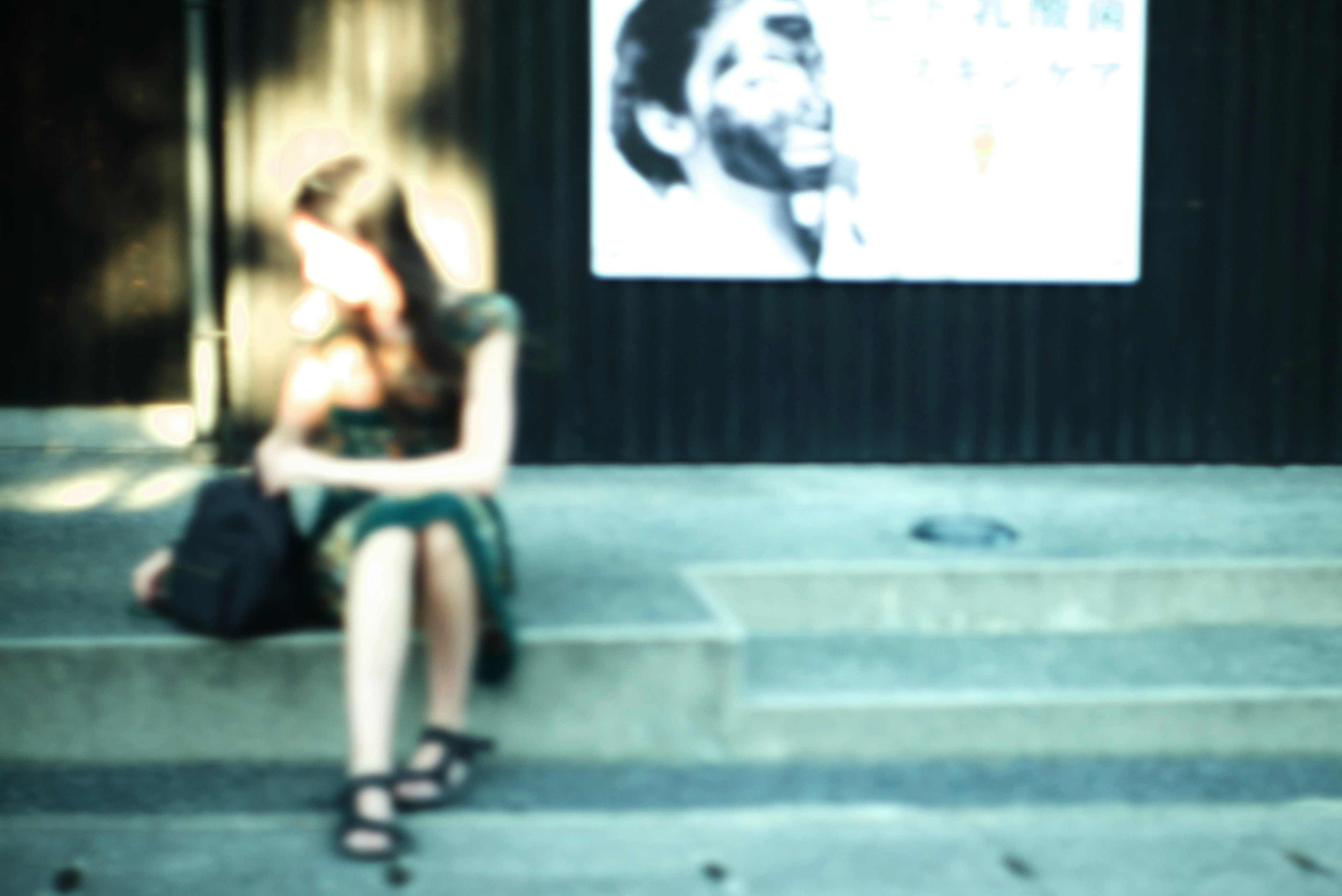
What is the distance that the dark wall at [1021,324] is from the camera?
6.41 m

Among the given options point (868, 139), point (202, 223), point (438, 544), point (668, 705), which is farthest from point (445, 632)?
point (868, 139)

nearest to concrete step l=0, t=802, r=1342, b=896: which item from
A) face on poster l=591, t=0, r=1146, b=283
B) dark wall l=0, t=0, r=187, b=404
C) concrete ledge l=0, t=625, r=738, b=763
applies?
concrete ledge l=0, t=625, r=738, b=763

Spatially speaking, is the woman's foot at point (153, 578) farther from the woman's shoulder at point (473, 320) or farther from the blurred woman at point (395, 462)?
the woman's shoulder at point (473, 320)

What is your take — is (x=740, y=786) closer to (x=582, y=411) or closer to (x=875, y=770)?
(x=875, y=770)

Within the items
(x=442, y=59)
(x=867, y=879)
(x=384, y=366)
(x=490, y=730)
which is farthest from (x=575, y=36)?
(x=867, y=879)

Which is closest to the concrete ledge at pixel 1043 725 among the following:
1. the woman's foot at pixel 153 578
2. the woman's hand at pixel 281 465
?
the woman's hand at pixel 281 465

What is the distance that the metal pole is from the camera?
623cm

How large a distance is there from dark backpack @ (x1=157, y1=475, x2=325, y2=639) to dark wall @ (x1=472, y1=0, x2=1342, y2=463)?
271cm

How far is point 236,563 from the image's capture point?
373cm

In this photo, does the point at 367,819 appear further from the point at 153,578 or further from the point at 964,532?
the point at 964,532

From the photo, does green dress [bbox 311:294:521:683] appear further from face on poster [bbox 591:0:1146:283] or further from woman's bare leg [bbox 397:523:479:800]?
face on poster [bbox 591:0:1146:283]

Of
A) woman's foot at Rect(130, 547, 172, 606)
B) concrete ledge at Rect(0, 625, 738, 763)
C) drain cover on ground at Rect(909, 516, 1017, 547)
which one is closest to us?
concrete ledge at Rect(0, 625, 738, 763)

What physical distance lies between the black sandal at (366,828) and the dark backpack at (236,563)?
23.2 inches

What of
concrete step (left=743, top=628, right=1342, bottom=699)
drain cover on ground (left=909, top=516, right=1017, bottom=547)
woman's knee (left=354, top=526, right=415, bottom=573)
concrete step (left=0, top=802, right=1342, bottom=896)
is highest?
woman's knee (left=354, top=526, right=415, bottom=573)
